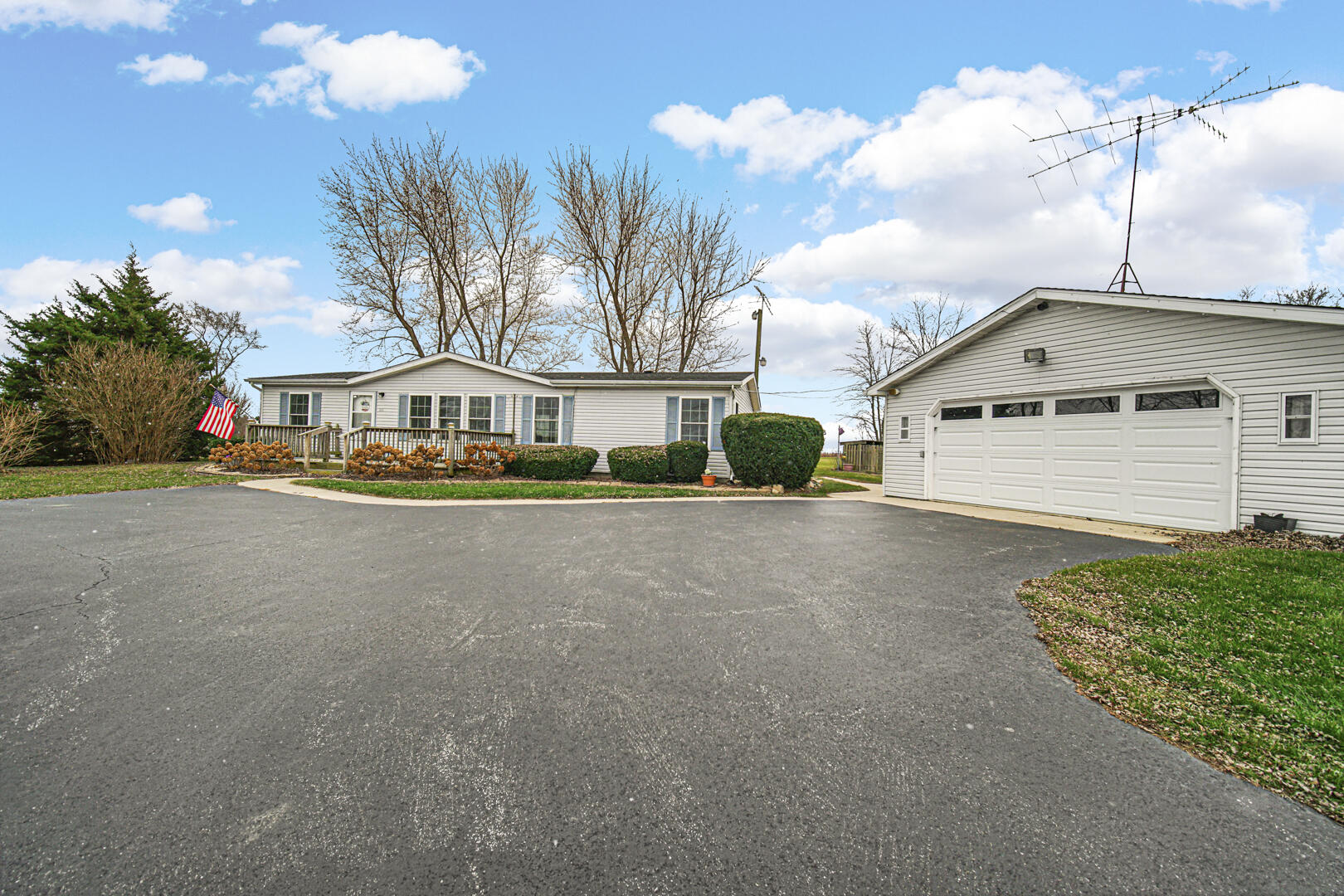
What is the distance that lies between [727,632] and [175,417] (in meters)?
21.9

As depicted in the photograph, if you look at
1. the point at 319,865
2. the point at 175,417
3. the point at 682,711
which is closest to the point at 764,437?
the point at 682,711

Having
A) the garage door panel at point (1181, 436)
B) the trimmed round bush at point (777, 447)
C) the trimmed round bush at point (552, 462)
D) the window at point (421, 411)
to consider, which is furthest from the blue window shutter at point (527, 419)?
the garage door panel at point (1181, 436)

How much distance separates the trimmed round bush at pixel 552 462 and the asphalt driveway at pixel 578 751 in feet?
33.9

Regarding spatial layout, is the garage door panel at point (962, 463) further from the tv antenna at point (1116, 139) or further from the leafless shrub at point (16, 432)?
the leafless shrub at point (16, 432)

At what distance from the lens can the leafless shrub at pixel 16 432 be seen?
1317 cm

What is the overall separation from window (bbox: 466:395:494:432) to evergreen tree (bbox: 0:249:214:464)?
11683mm

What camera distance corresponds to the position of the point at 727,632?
3.79m

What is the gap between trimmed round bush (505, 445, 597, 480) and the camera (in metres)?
15.4

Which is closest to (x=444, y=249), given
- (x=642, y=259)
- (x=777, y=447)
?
(x=642, y=259)

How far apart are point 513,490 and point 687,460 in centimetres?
514

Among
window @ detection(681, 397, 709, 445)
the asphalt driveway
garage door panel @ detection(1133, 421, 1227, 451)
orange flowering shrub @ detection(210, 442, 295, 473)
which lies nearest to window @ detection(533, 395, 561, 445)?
window @ detection(681, 397, 709, 445)

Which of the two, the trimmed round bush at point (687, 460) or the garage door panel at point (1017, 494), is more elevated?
the trimmed round bush at point (687, 460)

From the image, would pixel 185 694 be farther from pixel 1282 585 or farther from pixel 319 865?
pixel 1282 585

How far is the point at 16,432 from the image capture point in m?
13.8
